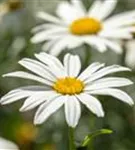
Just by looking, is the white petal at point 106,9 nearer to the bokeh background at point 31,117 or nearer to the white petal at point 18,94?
the bokeh background at point 31,117

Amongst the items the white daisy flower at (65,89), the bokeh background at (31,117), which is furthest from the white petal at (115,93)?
the bokeh background at (31,117)

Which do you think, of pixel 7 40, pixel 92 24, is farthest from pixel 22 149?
pixel 7 40

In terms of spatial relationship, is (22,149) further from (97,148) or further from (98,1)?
(98,1)

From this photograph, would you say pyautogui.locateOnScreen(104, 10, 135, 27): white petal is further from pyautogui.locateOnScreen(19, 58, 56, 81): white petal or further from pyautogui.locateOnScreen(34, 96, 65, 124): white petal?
pyautogui.locateOnScreen(34, 96, 65, 124): white petal

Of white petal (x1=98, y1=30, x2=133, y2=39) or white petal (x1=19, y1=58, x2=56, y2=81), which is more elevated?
white petal (x1=98, y1=30, x2=133, y2=39)

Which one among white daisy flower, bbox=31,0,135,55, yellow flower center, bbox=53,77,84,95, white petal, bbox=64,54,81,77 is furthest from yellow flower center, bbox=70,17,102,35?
yellow flower center, bbox=53,77,84,95
